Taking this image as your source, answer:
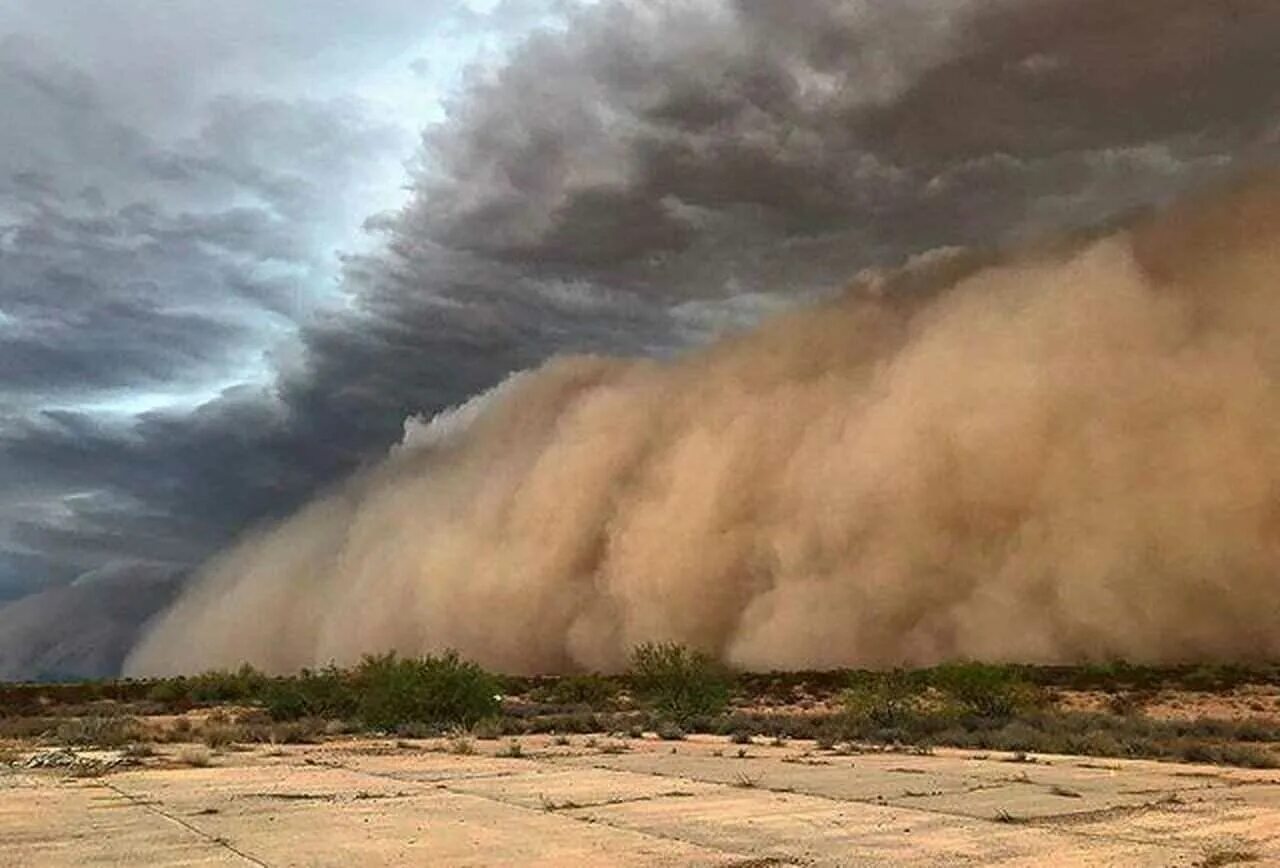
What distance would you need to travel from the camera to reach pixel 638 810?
15.9 metres

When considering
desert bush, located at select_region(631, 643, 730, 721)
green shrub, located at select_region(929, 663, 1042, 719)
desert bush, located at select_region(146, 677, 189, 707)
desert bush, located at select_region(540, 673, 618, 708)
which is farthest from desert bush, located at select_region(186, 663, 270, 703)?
green shrub, located at select_region(929, 663, 1042, 719)

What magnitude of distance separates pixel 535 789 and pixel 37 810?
705 centimetres

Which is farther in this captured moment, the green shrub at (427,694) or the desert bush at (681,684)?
the desert bush at (681,684)

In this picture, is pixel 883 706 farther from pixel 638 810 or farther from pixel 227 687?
pixel 227 687

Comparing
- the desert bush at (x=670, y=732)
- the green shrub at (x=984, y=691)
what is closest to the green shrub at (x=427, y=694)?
the desert bush at (x=670, y=732)

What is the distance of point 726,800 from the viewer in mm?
16984

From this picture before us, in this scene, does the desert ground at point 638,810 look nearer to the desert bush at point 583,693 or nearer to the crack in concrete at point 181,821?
the crack in concrete at point 181,821

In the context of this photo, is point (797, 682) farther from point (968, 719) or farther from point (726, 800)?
point (726, 800)

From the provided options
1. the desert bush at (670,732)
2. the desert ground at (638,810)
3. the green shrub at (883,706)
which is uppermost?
the green shrub at (883,706)

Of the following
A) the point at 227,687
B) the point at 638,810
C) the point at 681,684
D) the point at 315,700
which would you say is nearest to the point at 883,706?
the point at 681,684

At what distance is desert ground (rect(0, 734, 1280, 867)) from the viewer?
12328mm

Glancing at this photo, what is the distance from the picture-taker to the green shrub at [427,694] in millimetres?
38469

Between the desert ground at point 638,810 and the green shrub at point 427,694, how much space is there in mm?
12947

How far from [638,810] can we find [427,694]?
24.7 meters
